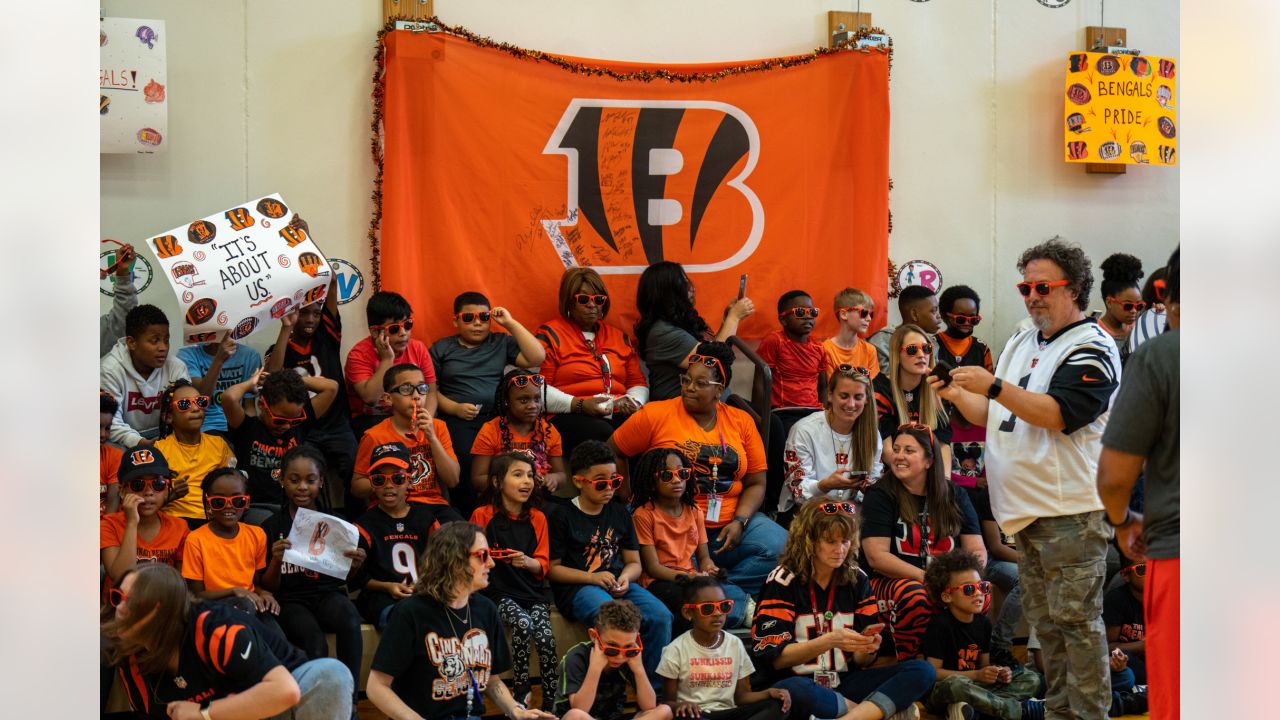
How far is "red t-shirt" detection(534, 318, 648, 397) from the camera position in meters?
6.07

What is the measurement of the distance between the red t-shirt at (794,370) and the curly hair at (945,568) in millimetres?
1558

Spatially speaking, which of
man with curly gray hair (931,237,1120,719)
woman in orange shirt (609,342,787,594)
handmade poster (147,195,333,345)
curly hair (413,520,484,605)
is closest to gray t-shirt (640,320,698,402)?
woman in orange shirt (609,342,787,594)

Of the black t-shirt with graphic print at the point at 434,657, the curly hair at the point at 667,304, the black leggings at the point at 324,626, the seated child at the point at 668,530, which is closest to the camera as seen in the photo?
the black t-shirt with graphic print at the point at 434,657

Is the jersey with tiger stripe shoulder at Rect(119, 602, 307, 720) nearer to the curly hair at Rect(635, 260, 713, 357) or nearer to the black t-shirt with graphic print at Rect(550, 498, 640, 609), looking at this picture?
the black t-shirt with graphic print at Rect(550, 498, 640, 609)

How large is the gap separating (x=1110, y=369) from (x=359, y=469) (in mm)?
3035

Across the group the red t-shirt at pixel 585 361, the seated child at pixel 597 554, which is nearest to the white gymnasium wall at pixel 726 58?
the red t-shirt at pixel 585 361

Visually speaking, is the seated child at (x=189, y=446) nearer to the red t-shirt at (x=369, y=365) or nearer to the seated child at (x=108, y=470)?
the seated child at (x=108, y=470)

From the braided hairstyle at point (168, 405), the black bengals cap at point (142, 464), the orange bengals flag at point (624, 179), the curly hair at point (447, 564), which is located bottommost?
the curly hair at point (447, 564)

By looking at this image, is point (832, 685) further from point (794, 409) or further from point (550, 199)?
point (550, 199)

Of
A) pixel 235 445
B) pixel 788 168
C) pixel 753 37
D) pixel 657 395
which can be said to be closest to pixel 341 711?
pixel 235 445

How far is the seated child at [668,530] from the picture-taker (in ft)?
16.9

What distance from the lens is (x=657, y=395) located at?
20.0 feet
